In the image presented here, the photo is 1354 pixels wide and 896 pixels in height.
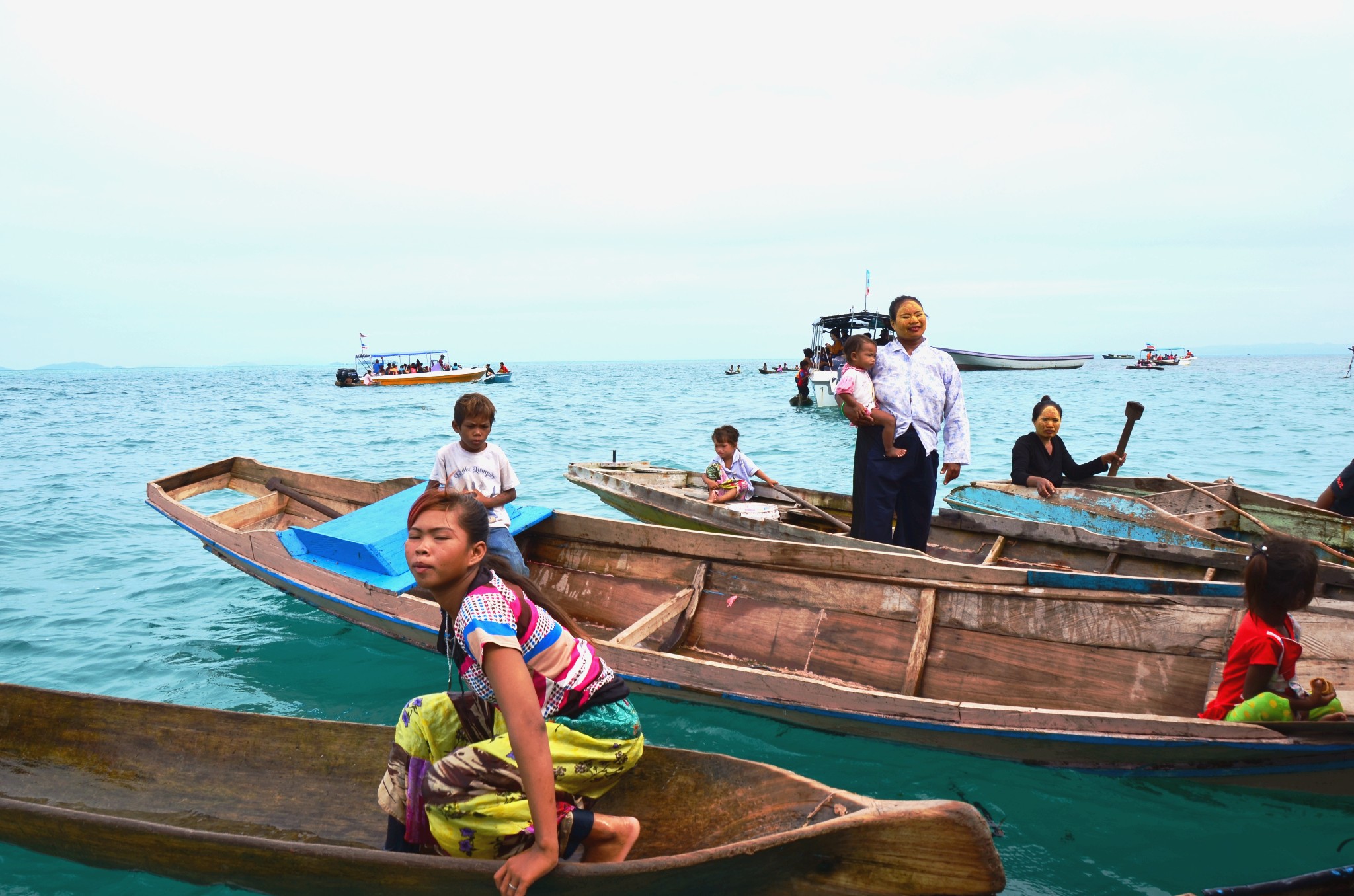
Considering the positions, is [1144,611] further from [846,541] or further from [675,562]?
[675,562]

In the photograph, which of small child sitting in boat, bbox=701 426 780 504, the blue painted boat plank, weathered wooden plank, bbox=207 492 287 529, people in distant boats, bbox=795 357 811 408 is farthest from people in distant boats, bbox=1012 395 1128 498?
people in distant boats, bbox=795 357 811 408

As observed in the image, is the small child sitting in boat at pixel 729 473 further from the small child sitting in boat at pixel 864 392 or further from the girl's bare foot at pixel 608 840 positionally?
the girl's bare foot at pixel 608 840

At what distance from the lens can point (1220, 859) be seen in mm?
3477

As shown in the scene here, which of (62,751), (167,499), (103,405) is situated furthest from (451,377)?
(62,751)

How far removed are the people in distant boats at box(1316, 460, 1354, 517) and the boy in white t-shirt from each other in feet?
21.0

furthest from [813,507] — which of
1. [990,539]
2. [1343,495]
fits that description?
[1343,495]

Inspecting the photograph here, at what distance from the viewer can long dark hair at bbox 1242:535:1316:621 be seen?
312 centimetres

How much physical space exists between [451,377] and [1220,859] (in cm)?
4920

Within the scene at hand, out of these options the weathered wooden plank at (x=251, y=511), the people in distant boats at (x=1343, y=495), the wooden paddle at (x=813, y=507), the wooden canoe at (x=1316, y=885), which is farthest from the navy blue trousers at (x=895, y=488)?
the weathered wooden plank at (x=251, y=511)

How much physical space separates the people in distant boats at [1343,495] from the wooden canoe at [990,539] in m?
1.36

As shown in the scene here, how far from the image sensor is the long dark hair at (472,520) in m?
2.35

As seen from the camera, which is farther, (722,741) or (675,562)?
(675,562)

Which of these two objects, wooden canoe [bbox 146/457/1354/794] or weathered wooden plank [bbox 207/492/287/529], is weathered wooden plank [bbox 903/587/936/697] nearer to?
wooden canoe [bbox 146/457/1354/794]

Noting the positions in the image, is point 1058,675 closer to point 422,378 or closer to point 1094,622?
point 1094,622
